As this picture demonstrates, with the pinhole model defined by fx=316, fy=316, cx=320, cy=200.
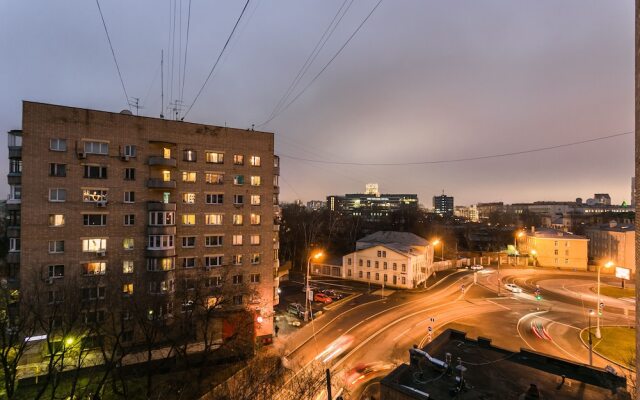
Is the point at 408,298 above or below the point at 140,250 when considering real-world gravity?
below

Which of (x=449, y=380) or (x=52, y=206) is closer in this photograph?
(x=449, y=380)

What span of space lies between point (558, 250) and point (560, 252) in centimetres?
55

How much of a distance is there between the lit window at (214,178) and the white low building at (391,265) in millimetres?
31622

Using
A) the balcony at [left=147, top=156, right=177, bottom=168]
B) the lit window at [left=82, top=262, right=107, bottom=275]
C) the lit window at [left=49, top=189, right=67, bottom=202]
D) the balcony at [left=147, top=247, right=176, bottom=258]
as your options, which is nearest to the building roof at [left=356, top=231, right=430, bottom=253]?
the balcony at [left=147, top=247, right=176, bottom=258]

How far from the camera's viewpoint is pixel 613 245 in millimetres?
72750

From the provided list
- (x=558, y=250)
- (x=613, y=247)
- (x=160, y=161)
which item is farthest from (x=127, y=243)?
(x=613, y=247)

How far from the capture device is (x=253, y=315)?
100 feet

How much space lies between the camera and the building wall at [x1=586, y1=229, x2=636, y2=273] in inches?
2717

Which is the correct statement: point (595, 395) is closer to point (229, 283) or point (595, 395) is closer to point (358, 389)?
point (358, 389)

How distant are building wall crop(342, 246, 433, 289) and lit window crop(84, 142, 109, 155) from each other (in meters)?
41.5

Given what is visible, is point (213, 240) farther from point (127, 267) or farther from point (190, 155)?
point (190, 155)

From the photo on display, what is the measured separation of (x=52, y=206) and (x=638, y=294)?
119 feet

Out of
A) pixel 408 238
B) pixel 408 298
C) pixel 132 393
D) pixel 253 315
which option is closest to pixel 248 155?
pixel 253 315

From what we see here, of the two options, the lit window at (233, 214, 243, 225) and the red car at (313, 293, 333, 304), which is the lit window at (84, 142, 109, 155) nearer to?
the lit window at (233, 214, 243, 225)
